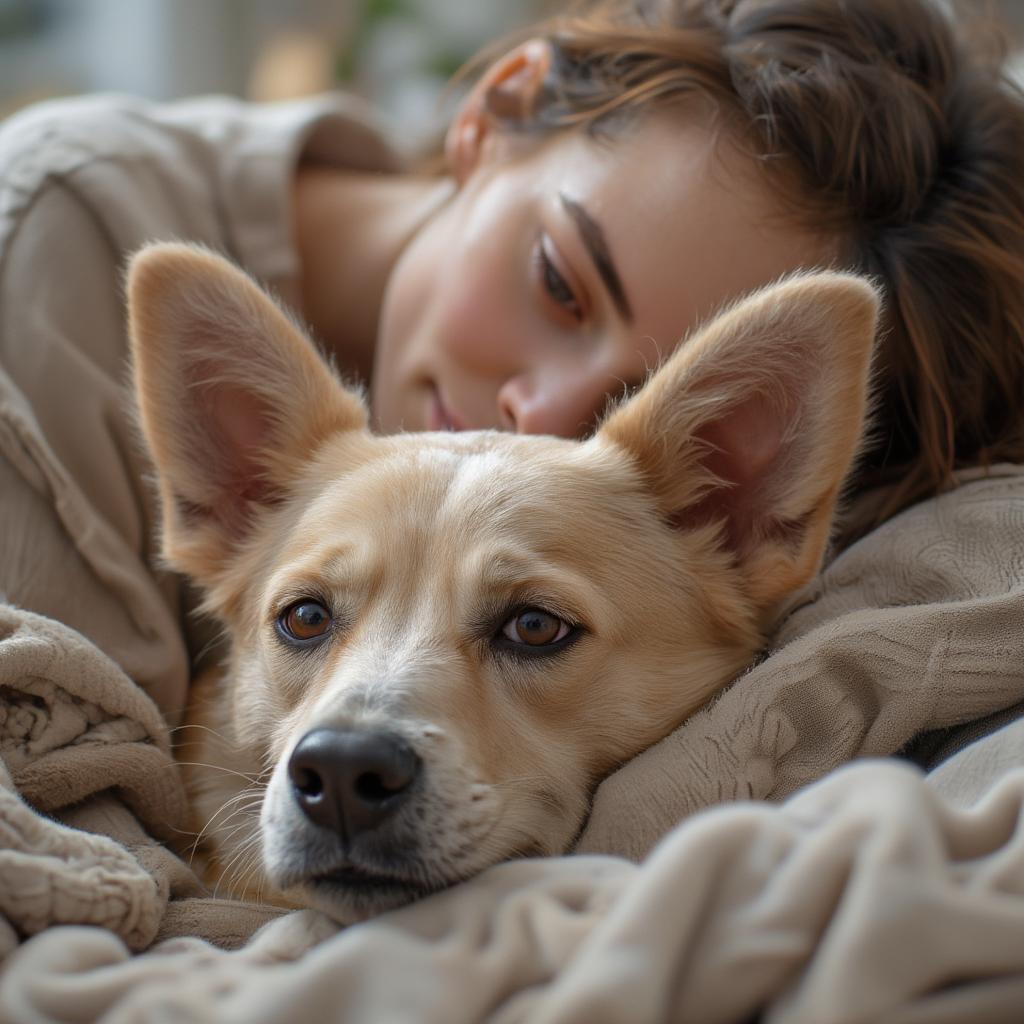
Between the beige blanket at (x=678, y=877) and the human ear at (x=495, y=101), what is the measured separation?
1206mm

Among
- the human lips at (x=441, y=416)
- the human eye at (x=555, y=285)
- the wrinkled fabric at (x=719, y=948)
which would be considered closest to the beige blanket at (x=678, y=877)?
the wrinkled fabric at (x=719, y=948)

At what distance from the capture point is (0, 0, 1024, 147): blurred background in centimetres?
496

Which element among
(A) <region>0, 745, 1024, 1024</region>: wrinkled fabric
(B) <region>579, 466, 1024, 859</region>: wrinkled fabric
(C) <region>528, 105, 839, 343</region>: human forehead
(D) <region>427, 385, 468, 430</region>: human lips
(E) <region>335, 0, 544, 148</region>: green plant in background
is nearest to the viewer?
(A) <region>0, 745, 1024, 1024</region>: wrinkled fabric

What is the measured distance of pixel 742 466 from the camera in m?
1.64

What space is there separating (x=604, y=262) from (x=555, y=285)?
12cm

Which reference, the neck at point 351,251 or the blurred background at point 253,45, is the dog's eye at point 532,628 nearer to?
the neck at point 351,251

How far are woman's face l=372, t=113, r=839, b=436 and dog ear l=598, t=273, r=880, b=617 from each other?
0.18 m

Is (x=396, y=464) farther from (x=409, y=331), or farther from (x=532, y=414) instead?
(x=409, y=331)

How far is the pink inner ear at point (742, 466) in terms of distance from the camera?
1588 millimetres

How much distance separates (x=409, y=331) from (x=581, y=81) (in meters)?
0.56

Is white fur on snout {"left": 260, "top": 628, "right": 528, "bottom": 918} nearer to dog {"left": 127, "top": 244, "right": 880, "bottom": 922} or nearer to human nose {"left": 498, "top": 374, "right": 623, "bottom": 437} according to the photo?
dog {"left": 127, "top": 244, "right": 880, "bottom": 922}

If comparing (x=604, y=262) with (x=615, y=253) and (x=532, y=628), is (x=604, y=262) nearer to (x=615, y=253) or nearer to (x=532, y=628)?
(x=615, y=253)

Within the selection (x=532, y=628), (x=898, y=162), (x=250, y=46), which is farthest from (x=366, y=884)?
(x=250, y=46)

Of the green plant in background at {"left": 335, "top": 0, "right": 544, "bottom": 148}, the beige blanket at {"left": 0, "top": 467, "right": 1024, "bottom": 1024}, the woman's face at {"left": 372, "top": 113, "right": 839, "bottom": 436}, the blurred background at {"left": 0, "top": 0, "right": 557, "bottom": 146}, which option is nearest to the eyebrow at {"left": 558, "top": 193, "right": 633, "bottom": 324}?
the woman's face at {"left": 372, "top": 113, "right": 839, "bottom": 436}
